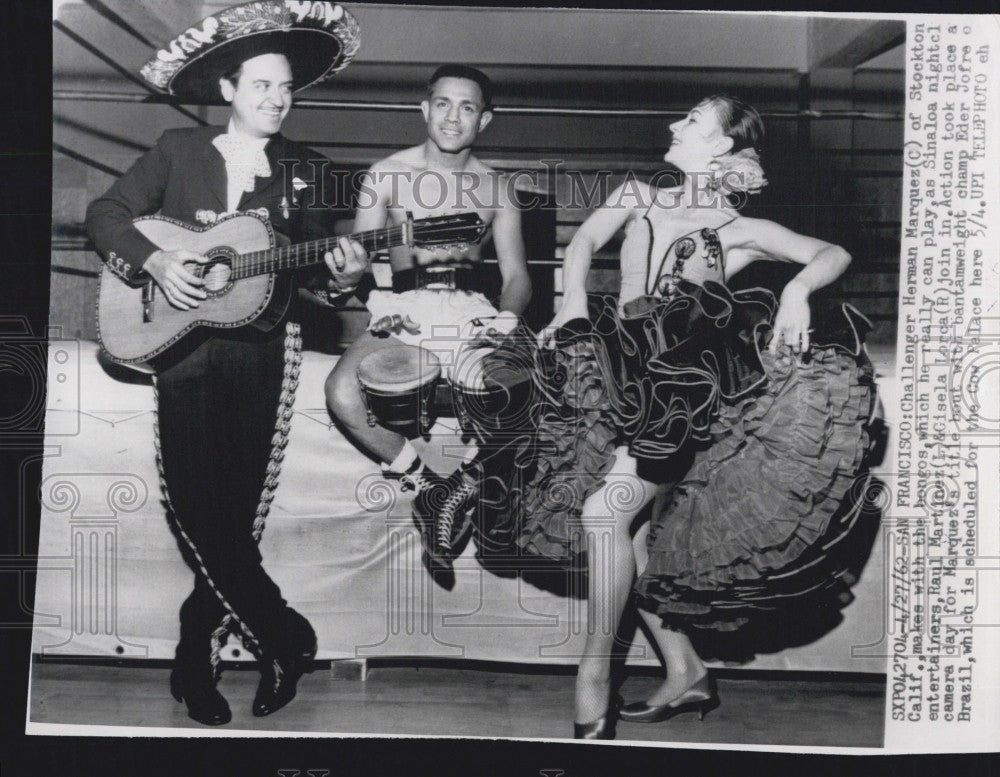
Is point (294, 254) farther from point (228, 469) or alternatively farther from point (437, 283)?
point (228, 469)

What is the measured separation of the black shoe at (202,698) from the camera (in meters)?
2.92

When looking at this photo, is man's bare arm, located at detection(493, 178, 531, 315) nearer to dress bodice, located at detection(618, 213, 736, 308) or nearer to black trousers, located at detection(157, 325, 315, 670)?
dress bodice, located at detection(618, 213, 736, 308)

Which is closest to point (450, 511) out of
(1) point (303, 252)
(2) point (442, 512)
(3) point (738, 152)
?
(2) point (442, 512)

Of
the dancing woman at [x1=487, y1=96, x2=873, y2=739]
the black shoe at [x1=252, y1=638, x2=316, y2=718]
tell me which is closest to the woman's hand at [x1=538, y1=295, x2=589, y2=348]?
the dancing woman at [x1=487, y1=96, x2=873, y2=739]

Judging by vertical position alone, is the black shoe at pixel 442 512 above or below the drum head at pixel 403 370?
below

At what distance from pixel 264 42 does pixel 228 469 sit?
1.32 m

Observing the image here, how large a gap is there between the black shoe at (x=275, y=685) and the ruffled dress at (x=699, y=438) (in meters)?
0.76

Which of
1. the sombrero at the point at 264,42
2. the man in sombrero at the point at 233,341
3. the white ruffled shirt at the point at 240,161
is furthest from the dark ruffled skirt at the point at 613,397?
the sombrero at the point at 264,42

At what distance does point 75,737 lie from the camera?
2.98 metres

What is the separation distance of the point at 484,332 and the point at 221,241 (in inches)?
33.5

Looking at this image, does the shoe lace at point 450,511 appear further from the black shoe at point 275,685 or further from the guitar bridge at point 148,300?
the guitar bridge at point 148,300

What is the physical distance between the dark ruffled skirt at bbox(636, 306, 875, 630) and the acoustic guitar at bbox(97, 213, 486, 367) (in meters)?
1.00

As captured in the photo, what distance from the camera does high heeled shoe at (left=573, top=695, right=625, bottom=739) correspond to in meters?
2.88

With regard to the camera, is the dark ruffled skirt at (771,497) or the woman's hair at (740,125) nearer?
the dark ruffled skirt at (771,497)
